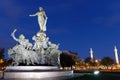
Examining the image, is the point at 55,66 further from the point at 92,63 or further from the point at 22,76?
the point at 92,63

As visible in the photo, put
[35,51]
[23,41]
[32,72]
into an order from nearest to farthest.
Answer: [32,72] → [23,41] → [35,51]

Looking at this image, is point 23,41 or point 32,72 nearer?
point 32,72

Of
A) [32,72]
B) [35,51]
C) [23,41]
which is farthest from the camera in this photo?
[35,51]

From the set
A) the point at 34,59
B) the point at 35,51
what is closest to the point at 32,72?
the point at 34,59

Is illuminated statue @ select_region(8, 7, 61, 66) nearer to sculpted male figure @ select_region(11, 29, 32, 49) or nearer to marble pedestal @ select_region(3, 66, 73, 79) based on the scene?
sculpted male figure @ select_region(11, 29, 32, 49)

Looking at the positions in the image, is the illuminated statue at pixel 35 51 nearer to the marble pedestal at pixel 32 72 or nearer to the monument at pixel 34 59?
the monument at pixel 34 59

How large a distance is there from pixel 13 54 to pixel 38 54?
3095 millimetres

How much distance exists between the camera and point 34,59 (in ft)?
85.7

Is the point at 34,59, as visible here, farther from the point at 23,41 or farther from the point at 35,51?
the point at 23,41

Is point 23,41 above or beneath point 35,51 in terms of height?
above

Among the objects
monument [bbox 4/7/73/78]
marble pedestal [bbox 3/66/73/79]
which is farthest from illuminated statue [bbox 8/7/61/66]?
marble pedestal [bbox 3/66/73/79]

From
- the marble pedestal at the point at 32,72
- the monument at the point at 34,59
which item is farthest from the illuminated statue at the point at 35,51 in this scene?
the marble pedestal at the point at 32,72

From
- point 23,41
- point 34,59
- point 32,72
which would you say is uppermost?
point 23,41

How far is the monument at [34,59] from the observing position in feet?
75.0
